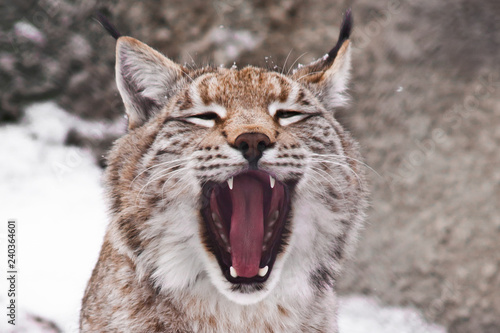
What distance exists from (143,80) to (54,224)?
8.94 feet

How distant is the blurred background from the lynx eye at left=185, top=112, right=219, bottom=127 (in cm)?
235

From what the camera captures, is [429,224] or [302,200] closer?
[302,200]

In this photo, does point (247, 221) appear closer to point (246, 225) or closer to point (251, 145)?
point (246, 225)

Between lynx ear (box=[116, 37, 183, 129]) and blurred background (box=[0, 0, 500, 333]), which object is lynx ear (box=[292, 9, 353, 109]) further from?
blurred background (box=[0, 0, 500, 333])

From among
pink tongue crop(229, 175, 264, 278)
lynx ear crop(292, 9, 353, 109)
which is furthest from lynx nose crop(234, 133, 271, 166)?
lynx ear crop(292, 9, 353, 109)

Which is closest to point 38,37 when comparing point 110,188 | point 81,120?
point 81,120

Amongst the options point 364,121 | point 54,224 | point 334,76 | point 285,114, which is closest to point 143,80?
point 285,114

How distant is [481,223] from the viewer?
4602mm

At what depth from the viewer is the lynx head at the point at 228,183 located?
6.30ft

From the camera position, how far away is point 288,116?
7.11 feet

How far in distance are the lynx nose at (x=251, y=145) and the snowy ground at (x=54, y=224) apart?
216 cm

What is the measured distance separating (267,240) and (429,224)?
123 inches

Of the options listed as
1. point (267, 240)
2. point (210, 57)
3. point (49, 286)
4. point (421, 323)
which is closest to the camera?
point (267, 240)

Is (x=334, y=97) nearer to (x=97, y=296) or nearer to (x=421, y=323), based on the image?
(x=97, y=296)
